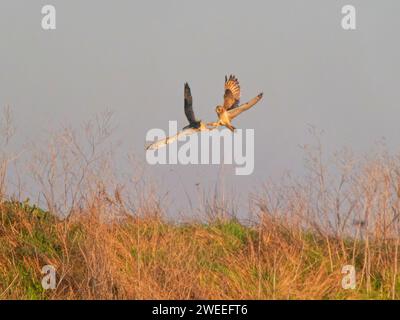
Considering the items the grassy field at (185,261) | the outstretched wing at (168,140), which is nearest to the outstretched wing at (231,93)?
the outstretched wing at (168,140)

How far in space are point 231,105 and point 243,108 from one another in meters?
0.20

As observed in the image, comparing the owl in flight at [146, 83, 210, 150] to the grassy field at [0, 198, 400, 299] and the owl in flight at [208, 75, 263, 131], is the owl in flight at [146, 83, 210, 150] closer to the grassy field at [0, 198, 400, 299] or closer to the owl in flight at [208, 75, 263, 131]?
the owl in flight at [208, 75, 263, 131]

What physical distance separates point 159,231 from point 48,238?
1.99 meters

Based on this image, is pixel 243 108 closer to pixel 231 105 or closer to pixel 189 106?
pixel 231 105

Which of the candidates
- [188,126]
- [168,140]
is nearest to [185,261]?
[168,140]

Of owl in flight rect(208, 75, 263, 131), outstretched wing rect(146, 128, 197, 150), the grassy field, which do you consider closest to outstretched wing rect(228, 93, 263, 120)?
owl in flight rect(208, 75, 263, 131)

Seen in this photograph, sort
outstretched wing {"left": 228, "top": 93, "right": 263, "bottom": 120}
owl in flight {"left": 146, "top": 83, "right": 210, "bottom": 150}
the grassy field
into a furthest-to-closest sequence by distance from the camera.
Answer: outstretched wing {"left": 228, "top": 93, "right": 263, "bottom": 120}, owl in flight {"left": 146, "top": 83, "right": 210, "bottom": 150}, the grassy field

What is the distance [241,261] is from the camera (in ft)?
38.9

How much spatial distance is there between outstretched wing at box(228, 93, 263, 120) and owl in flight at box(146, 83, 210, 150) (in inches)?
18.2

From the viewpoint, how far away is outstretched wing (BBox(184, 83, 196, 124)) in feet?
41.7
